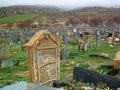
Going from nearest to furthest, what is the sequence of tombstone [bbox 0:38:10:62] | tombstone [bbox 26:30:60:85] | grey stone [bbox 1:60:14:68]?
tombstone [bbox 26:30:60:85], grey stone [bbox 1:60:14:68], tombstone [bbox 0:38:10:62]

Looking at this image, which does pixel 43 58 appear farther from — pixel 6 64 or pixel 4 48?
pixel 4 48

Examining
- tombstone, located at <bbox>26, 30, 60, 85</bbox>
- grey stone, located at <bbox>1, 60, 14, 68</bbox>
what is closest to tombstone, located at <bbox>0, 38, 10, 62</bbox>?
grey stone, located at <bbox>1, 60, 14, 68</bbox>

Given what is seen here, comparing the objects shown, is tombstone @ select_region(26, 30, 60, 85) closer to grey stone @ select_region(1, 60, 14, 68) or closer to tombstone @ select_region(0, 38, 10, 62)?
grey stone @ select_region(1, 60, 14, 68)

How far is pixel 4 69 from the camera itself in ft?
52.2

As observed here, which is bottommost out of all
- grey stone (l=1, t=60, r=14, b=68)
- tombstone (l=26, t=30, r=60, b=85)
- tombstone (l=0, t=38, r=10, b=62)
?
grey stone (l=1, t=60, r=14, b=68)

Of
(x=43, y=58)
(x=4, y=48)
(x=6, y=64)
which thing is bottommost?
(x=6, y=64)

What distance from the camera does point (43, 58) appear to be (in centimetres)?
1134

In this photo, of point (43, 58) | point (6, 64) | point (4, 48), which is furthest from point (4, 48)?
point (43, 58)

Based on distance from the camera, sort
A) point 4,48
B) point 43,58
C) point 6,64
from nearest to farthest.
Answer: point 43,58
point 6,64
point 4,48

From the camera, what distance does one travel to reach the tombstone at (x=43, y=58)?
36.0ft

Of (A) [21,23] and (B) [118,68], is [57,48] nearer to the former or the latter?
(B) [118,68]

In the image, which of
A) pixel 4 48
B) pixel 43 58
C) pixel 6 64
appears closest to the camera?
pixel 43 58

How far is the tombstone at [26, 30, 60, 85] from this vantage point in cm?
1098

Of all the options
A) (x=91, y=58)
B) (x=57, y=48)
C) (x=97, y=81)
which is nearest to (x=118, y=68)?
(x=97, y=81)
